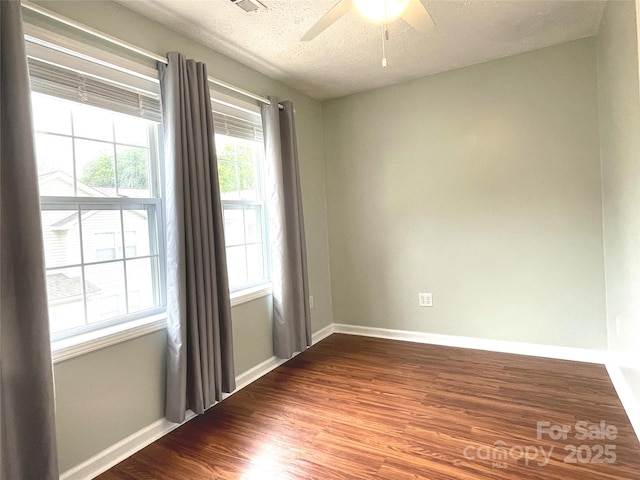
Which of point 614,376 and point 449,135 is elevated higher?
point 449,135

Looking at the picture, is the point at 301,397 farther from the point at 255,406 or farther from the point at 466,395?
the point at 466,395

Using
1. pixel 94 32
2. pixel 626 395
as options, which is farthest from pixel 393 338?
pixel 94 32

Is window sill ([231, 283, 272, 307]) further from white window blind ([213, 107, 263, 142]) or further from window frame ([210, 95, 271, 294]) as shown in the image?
white window blind ([213, 107, 263, 142])

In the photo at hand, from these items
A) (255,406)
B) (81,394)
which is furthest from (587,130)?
(81,394)

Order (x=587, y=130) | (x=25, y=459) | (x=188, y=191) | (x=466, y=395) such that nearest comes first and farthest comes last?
1. (x=25, y=459)
2. (x=188, y=191)
3. (x=466, y=395)
4. (x=587, y=130)

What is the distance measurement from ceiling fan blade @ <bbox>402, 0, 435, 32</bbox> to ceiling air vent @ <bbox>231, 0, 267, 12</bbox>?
938mm

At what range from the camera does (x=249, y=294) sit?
2.77 meters

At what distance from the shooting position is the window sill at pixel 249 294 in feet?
8.69

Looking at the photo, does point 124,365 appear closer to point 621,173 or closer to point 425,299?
point 425,299

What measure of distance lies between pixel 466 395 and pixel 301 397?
113 centimetres

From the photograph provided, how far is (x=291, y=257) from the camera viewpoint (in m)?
3.07

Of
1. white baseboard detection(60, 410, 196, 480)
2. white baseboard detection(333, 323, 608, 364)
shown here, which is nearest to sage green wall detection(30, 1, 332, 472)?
white baseboard detection(60, 410, 196, 480)

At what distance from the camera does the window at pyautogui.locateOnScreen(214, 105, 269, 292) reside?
2701 millimetres

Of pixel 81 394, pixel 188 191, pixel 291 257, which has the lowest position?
pixel 81 394
